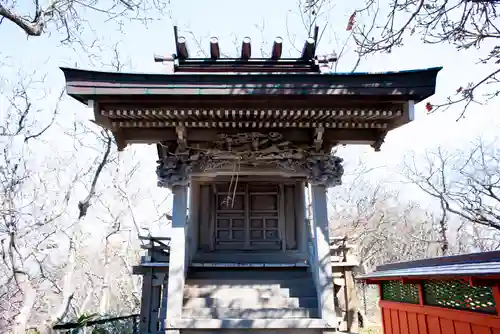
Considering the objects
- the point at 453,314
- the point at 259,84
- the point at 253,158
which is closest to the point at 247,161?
the point at 253,158

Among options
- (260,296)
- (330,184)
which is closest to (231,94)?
(330,184)

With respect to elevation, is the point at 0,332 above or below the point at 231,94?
below

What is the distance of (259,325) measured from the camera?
5.34 m

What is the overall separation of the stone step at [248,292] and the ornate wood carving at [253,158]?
6.40 feet

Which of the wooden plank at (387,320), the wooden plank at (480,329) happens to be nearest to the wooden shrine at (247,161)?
the wooden plank at (387,320)

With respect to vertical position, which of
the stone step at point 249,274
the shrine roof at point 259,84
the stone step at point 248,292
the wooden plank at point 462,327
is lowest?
the wooden plank at point 462,327

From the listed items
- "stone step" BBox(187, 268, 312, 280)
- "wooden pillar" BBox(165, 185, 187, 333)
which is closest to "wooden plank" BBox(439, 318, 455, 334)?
"stone step" BBox(187, 268, 312, 280)

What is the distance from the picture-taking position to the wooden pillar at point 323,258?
5.45 metres

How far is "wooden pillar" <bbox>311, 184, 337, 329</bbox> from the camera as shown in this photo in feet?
17.9

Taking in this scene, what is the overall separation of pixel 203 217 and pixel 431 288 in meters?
4.72

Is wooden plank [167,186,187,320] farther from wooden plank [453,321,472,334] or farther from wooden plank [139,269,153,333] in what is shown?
wooden plank [453,321,472,334]

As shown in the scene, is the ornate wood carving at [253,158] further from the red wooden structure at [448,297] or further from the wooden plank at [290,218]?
the red wooden structure at [448,297]

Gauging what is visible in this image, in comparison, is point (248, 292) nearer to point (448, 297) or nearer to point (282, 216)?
point (282, 216)

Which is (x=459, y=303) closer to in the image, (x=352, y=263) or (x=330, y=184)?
(x=330, y=184)
